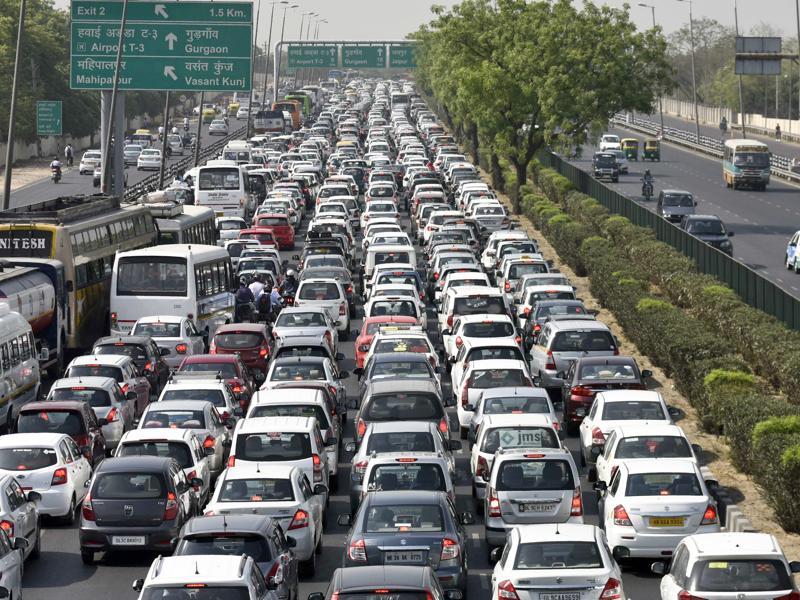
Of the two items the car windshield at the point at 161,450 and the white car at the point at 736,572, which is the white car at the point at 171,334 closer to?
the car windshield at the point at 161,450

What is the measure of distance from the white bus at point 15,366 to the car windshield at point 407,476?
11409 millimetres

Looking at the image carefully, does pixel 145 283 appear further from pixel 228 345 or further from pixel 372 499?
pixel 372 499

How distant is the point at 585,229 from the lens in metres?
57.0

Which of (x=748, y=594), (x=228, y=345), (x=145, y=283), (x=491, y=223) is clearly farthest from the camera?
(x=491, y=223)

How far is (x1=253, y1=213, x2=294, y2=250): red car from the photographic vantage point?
61.8 m

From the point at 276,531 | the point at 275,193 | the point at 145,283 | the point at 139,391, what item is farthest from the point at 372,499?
the point at 275,193

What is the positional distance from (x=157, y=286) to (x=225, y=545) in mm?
22028

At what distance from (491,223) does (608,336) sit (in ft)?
95.8

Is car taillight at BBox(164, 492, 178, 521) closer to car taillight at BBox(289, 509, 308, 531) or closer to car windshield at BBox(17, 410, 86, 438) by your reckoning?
car taillight at BBox(289, 509, 308, 531)

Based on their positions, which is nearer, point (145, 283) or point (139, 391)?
point (139, 391)

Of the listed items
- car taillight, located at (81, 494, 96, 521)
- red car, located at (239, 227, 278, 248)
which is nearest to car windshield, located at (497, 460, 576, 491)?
car taillight, located at (81, 494, 96, 521)

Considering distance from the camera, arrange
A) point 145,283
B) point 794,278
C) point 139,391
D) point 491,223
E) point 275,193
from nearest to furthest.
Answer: point 139,391 < point 145,283 < point 794,278 < point 491,223 < point 275,193

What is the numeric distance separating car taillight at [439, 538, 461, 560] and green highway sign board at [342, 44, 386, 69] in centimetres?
15857

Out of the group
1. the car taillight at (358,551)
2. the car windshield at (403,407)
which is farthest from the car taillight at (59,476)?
the car taillight at (358,551)
